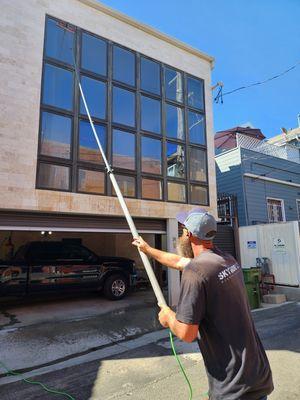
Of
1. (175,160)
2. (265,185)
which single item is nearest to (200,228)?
(175,160)

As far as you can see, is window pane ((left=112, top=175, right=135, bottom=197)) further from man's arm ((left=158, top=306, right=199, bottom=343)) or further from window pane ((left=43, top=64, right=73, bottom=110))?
man's arm ((left=158, top=306, right=199, bottom=343))

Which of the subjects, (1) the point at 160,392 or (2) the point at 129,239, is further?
(2) the point at 129,239

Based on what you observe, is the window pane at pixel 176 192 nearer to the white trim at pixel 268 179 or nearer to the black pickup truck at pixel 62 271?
the black pickup truck at pixel 62 271

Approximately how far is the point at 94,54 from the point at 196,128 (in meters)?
3.85

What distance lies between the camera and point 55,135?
26.2 feet

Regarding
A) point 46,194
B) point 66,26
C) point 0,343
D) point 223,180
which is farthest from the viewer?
point 223,180

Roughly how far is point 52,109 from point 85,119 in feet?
2.80

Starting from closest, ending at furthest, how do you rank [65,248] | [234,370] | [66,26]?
[234,370], [66,26], [65,248]

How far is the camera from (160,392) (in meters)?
4.04

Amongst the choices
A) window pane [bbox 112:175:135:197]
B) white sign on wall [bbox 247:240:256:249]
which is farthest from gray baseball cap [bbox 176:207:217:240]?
white sign on wall [bbox 247:240:256:249]

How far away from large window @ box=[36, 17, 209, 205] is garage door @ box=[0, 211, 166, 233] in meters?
0.68

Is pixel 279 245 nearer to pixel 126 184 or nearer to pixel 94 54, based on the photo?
pixel 126 184

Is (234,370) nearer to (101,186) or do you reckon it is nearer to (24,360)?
(24,360)

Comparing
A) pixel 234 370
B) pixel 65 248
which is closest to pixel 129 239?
pixel 65 248
